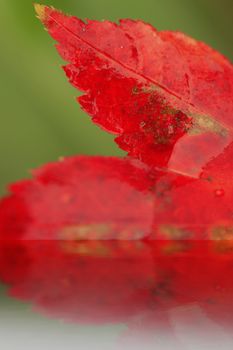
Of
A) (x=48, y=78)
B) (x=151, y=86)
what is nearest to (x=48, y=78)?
(x=48, y=78)

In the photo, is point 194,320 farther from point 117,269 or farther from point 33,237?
point 33,237

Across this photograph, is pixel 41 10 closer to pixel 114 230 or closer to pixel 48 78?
pixel 48 78

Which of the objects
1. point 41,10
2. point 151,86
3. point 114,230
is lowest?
point 114,230

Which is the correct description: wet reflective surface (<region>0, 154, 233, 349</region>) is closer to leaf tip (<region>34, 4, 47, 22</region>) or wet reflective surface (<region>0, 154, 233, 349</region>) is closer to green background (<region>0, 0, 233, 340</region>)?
green background (<region>0, 0, 233, 340</region>)

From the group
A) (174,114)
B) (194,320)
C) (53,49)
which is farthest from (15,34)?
(194,320)

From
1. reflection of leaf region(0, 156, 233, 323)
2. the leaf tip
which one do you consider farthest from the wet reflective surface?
the leaf tip

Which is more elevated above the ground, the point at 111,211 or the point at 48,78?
the point at 48,78

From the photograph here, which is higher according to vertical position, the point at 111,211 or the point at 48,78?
the point at 48,78

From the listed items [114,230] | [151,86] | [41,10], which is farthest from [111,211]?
[41,10]
